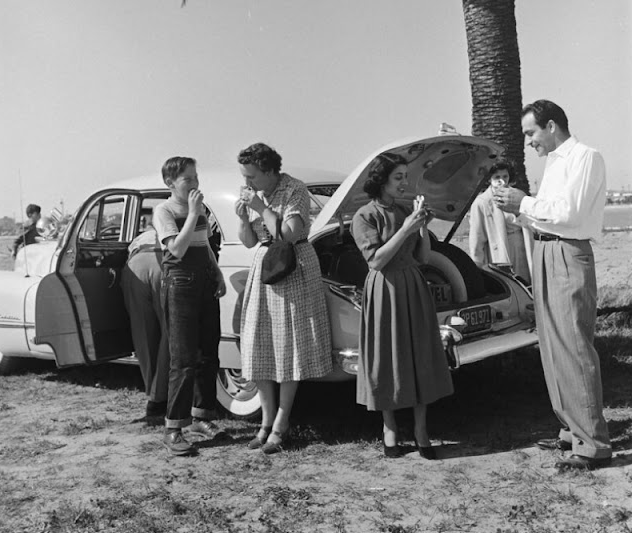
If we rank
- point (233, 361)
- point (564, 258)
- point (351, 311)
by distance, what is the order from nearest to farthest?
1. point (564, 258)
2. point (351, 311)
3. point (233, 361)

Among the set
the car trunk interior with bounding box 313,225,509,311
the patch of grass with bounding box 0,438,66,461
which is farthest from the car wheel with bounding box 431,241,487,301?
the patch of grass with bounding box 0,438,66,461

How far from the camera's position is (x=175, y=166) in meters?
4.98

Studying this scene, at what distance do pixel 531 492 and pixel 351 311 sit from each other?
159cm

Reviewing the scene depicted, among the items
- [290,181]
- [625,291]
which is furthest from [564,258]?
[625,291]

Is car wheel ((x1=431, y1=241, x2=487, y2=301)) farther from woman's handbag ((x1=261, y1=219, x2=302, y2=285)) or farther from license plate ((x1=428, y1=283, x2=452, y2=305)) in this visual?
woman's handbag ((x1=261, y1=219, x2=302, y2=285))

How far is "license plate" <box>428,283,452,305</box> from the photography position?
5.61 meters

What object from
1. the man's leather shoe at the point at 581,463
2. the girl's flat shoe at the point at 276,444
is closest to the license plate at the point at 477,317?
the man's leather shoe at the point at 581,463

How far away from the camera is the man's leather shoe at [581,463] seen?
4199mm

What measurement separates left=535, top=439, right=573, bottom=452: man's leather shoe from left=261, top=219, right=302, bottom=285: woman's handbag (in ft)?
6.10

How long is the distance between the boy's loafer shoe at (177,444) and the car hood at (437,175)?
162cm

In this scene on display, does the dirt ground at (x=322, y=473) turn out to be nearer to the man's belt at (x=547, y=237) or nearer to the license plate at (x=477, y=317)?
the license plate at (x=477, y=317)

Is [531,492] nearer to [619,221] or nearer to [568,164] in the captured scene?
[568,164]

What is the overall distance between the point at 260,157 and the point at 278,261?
682 millimetres

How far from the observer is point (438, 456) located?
4.65 m
